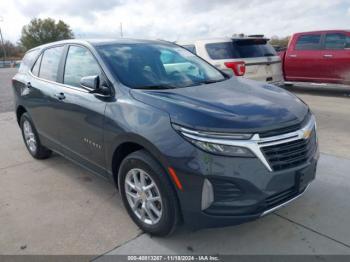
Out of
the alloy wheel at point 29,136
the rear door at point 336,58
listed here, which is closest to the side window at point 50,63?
the alloy wheel at point 29,136

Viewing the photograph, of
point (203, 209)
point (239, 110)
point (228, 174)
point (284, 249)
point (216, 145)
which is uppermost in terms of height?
point (239, 110)

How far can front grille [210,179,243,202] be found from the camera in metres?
2.32

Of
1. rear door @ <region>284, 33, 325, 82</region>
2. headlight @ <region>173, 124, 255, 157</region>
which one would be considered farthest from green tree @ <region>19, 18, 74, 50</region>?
headlight @ <region>173, 124, 255, 157</region>

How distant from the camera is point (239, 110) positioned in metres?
2.58

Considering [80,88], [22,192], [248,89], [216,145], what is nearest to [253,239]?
[216,145]

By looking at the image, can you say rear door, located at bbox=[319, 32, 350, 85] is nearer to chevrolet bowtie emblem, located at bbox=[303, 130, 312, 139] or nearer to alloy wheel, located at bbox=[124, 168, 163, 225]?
chevrolet bowtie emblem, located at bbox=[303, 130, 312, 139]

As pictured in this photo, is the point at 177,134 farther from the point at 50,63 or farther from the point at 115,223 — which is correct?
the point at 50,63

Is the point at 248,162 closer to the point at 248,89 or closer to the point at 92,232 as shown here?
the point at 248,89

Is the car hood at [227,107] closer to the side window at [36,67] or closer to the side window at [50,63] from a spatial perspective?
the side window at [50,63]

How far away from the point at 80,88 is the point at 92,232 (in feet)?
4.79

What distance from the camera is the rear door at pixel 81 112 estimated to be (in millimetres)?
3166

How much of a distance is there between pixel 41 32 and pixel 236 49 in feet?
277

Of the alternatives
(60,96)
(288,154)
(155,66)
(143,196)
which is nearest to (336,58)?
(155,66)

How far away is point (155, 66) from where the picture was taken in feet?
11.4
